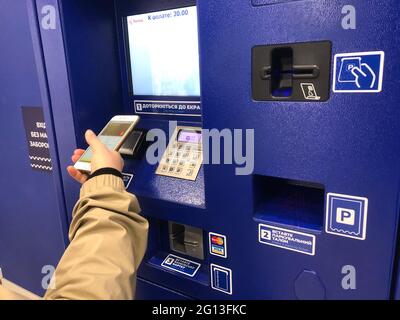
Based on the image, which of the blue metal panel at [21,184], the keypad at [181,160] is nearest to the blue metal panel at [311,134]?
the keypad at [181,160]

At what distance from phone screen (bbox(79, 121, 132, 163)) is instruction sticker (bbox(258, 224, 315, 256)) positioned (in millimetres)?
508

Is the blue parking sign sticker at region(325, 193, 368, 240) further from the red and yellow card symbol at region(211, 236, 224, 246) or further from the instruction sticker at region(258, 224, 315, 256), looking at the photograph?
the red and yellow card symbol at region(211, 236, 224, 246)

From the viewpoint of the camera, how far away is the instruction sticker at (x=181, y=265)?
108cm

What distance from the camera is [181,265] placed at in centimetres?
112

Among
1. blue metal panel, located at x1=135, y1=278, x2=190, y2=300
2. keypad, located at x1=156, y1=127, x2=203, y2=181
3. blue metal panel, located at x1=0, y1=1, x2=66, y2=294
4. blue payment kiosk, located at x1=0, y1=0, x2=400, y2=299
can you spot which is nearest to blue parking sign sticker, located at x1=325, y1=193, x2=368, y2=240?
blue payment kiosk, located at x1=0, y1=0, x2=400, y2=299

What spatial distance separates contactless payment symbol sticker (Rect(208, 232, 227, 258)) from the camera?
0.95 meters

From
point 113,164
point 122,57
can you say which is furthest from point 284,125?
point 122,57

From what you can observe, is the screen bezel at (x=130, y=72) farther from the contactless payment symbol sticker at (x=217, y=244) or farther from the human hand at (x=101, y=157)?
the contactless payment symbol sticker at (x=217, y=244)

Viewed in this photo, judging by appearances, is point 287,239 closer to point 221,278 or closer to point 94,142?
point 221,278

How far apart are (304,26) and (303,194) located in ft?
1.56

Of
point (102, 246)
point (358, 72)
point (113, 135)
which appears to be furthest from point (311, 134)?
point (113, 135)

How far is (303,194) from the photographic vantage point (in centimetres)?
100

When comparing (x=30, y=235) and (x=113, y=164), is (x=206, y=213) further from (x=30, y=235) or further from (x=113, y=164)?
(x=30, y=235)

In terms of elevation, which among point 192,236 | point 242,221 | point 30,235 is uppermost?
point 242,221
